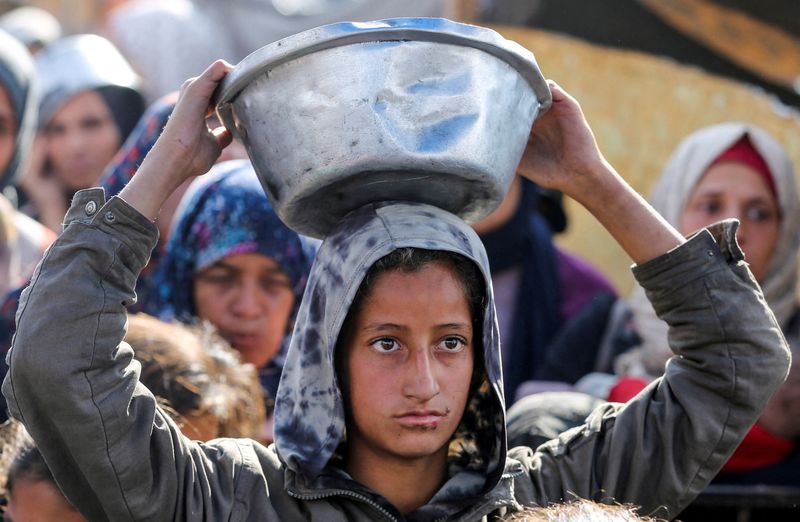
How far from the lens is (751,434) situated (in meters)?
4.30

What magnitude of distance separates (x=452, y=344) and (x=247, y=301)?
176 centimetres

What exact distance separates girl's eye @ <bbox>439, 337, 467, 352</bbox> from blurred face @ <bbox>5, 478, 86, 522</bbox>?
2.91 ft

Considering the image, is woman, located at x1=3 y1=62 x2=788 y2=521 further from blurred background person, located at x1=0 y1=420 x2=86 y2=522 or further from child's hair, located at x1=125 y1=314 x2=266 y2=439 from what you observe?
child's hair, located at x1=125 y1=314 x2=266 y2=439

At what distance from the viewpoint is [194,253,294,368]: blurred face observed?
4.22 m

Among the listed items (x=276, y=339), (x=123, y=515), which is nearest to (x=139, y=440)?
(x=123, y=515)

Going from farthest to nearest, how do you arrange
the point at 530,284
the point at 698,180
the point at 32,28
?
the point at 32,28 < the point at 530,284 < the point at 698,180

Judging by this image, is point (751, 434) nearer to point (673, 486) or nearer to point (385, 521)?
point (673, 486)

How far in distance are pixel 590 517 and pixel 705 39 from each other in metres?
5.02

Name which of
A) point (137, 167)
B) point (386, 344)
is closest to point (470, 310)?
point (386, 344)

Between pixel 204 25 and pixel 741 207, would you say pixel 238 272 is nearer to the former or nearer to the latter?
pixel 741 207

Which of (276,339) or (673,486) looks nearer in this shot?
(673,486)

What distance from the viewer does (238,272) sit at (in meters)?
4.29

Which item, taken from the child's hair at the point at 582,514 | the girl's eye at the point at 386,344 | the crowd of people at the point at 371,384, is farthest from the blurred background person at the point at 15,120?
the child's hair at the point at 582,514

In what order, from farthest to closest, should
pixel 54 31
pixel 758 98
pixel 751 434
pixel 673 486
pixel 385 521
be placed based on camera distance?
pixel 54 31
pixel 758 98
pixel 751 434
pixel 673 486
pixel 385 521
